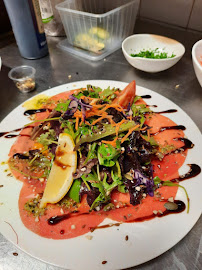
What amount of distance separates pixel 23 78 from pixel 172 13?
211cm

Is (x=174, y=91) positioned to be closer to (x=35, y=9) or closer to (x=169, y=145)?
(x=169, y=145)

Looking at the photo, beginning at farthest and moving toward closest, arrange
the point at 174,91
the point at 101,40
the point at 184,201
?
the point at 101,40 < the point at 174,91 < the point at 184,201


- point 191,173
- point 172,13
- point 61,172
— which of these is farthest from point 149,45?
point 61,172

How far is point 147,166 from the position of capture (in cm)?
137

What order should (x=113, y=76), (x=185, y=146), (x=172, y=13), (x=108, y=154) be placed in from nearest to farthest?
(x=108, y=154)
(x=185, y=146)
(x=113, y=76)
(x=172, y=13)

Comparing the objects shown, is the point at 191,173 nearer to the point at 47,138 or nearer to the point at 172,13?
the point at 47,138

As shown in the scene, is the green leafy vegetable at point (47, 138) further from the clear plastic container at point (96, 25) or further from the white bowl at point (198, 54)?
the clear plastic container at point (96, 25)

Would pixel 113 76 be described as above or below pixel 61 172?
below

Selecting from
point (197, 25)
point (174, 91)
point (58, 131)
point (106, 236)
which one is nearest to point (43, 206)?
point (106, 236)

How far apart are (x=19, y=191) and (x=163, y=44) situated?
1995mm

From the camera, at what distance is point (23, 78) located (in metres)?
2.03

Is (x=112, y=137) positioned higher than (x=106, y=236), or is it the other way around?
(x=112, y=137)

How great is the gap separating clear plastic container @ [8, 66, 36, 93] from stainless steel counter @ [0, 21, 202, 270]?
0.20ft

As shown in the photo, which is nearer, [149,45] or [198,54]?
[198,54]
